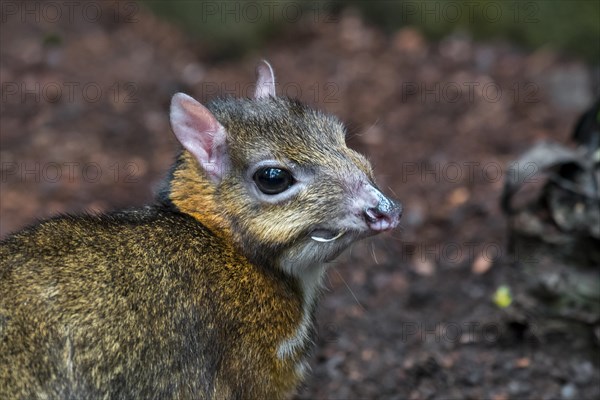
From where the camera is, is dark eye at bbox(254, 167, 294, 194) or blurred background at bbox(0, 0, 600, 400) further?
blurred background at bbox(0, 0, 600, 400)

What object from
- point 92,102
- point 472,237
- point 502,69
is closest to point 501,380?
point 472,237

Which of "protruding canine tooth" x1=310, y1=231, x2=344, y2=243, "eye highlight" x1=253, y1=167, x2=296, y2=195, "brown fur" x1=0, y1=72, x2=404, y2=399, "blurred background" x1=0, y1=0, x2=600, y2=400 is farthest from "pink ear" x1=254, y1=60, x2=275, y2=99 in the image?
"protruding canine tooth" x1=310, y1=231, x2=344, y2=243

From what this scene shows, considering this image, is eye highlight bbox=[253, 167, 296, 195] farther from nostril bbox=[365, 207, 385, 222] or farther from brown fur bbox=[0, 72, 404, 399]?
nostril bbox=[365, 207, 385, 222]

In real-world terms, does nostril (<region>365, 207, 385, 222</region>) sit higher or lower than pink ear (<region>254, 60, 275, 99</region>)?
lower

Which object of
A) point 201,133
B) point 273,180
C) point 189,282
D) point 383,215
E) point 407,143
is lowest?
point 407,143

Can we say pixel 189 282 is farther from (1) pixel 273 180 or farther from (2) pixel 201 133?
(2) pixel 201 133

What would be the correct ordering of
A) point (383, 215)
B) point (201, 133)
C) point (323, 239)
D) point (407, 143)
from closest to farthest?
point (383, 215) → point (323, 239) → point (201, 133) → point (407, 143)

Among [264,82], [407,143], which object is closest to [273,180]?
[264,82]

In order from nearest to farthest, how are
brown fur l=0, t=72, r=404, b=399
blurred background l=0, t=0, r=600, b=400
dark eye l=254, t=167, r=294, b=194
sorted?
brown fur l=0, t=72, r=404, b=399 → dark eye l=254, t=167, r=294, b=194 → blurred background l=0, t=0, r=600, b=400
